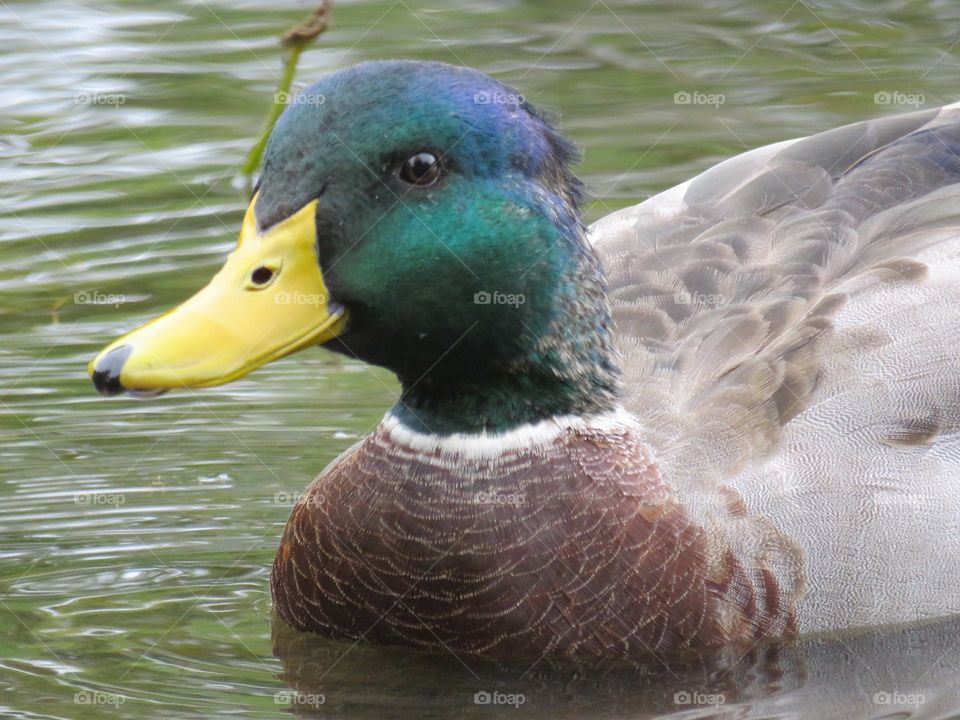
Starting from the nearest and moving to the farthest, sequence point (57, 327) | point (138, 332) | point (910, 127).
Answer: point (138, 332) < point (910, 127) < point (57, 327)

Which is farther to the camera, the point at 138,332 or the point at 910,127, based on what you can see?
the point at 910,127

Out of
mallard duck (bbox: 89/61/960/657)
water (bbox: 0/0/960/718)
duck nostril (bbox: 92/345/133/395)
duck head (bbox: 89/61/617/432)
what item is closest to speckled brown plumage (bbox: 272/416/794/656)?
mallard duck (bbox: 89/61/960/657)

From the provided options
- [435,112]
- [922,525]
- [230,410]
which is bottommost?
[230,410]

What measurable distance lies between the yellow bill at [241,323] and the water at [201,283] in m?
1.12

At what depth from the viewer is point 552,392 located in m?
6.00

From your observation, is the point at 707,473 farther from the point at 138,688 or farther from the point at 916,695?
the point at 138,688

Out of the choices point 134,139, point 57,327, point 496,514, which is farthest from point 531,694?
point 134,139

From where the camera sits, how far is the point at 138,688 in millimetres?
5941

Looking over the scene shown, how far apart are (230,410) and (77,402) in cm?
59

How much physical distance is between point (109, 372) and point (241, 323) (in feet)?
1.38

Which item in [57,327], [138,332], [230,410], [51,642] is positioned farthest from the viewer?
[57,327]

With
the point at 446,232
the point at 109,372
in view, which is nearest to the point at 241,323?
the point at 109,372

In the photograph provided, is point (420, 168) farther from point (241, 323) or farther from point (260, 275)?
point (241, 323)

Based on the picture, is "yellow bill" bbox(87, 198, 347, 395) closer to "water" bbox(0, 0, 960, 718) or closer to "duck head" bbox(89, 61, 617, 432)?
"duck head" bbox(89, 61, 617, 432)
